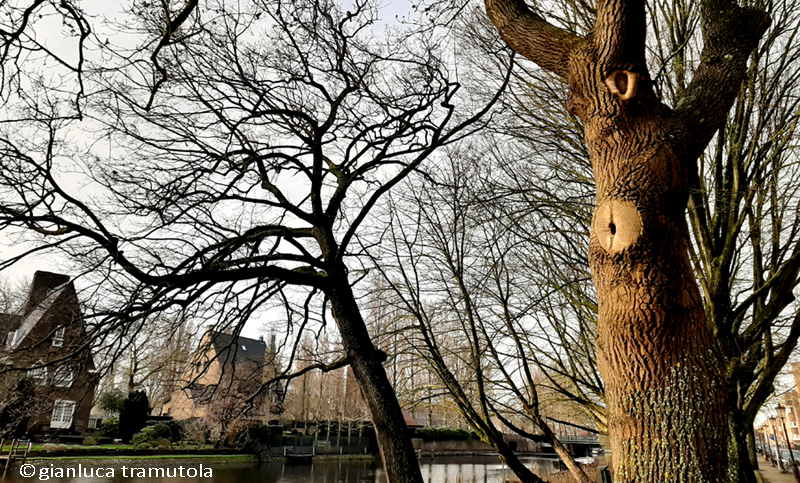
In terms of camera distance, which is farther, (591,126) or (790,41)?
(790,41)

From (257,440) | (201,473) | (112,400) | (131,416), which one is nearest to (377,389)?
(201,473)

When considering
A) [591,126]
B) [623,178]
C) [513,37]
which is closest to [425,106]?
[513,37]

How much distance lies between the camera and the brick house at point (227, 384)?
476cm

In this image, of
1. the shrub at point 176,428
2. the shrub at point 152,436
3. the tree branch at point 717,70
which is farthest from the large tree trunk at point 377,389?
the shrub at point 176,428

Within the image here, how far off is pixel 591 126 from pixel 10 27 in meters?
3.26

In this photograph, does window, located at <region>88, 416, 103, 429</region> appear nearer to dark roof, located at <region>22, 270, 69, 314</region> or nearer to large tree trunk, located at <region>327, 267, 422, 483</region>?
dark roof, located at <region>22, 270, 69, 314</region>

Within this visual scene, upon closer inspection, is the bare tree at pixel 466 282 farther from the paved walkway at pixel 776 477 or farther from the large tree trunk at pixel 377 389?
the paved walkway at pixel 776 477

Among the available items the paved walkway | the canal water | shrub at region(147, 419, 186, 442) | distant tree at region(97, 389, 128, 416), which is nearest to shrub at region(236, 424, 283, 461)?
the canal water

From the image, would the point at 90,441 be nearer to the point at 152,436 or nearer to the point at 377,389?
the point at 152,436

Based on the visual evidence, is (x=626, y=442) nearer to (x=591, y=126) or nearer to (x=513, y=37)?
(x=591, y=126)

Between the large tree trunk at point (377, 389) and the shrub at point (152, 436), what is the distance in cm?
2178

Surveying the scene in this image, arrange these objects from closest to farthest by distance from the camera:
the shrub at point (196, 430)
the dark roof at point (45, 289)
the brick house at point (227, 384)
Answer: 1. the dark roof at point (45, 289)
2. the brick house at point (227, 384)
3. the shrub at point (196, 430)

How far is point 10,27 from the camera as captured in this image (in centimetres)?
262

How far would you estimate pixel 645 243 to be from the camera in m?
2.09
